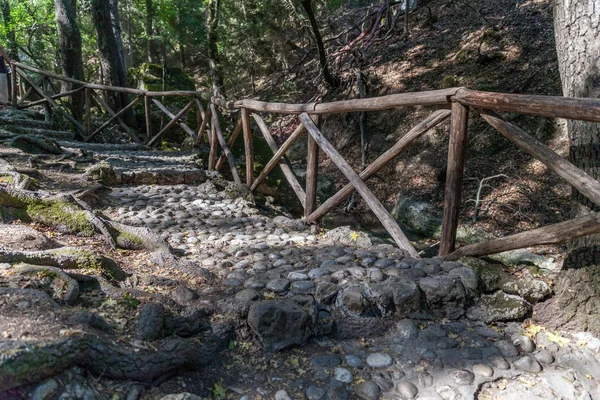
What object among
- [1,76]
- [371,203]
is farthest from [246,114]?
[1,76]

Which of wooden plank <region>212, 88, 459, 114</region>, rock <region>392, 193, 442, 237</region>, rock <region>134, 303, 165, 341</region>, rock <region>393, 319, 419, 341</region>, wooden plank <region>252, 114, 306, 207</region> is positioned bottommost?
rock <region>392, 193, 442, 237</region>

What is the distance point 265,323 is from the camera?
98.8 inches

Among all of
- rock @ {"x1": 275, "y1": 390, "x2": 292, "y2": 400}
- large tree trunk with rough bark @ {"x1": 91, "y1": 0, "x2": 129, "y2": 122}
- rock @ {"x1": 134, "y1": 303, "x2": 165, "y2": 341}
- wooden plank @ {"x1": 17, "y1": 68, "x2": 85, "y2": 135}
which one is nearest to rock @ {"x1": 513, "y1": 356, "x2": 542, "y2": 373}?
rock @ {"x1": 275, "y1": 390, "x2": 292, "y2": 400}

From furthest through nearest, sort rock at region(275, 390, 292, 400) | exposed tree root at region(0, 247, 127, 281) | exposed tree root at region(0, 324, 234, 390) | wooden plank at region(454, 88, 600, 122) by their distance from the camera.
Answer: exposed tree root at region(0, 247, 127, 281) < wooden plank at region(454, 88, 600, 122) < rock at region(275, 390, 292, 400) < exposed tree root at region(0, 324, 234, 390)

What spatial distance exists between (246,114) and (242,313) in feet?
11.9

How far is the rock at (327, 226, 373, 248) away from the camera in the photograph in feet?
13.1

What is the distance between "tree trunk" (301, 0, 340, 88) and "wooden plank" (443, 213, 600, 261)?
8345mm

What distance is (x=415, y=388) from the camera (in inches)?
89.1

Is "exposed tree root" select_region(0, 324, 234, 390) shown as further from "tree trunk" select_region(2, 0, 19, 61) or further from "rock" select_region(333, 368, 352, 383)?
"tree trunk" select_region(2, 0, 19, 61)

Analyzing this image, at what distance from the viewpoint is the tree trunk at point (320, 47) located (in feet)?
32.6

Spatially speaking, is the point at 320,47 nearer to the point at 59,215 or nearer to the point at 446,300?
the point at 59,215

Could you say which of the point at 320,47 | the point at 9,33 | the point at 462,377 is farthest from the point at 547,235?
the point at 9,33

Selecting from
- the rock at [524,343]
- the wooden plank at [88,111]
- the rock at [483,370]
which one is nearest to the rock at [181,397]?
the rock at [483,370]

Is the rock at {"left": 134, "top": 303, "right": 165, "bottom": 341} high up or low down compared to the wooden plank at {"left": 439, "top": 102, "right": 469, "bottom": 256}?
down
